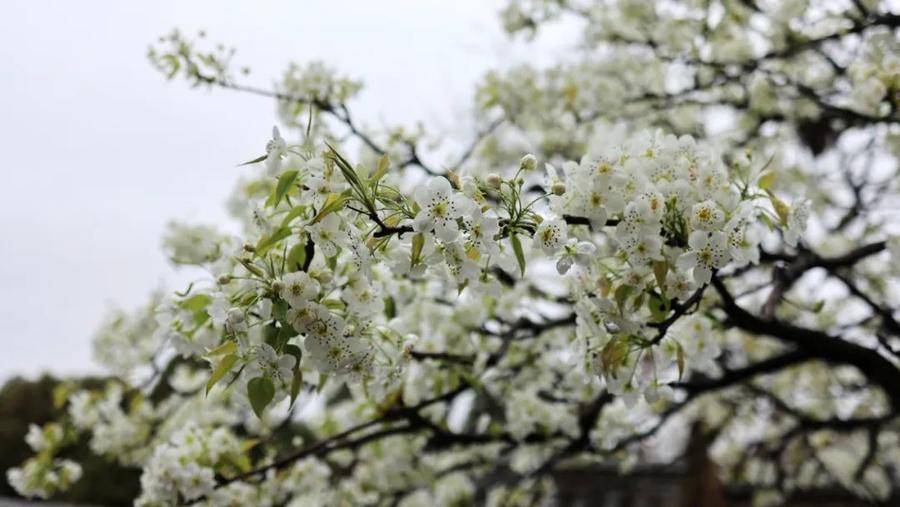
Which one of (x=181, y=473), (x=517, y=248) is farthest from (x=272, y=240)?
(x=181, y=473)

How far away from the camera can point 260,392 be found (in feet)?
3.13

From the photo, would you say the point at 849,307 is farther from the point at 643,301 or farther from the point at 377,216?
the point at 377,216

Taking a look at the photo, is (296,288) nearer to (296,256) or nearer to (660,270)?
(296,256)

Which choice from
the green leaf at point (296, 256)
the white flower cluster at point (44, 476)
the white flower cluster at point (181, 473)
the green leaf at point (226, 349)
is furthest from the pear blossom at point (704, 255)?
the white flower cluster at point (44, 476)

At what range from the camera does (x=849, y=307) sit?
16.1 ft

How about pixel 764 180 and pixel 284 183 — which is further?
pixel 764 180

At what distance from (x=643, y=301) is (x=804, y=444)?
13.1ft

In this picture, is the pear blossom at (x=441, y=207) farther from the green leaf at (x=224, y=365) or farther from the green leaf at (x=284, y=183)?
the green leaf at (x=224, y=365)

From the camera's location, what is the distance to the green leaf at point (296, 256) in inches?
38.3

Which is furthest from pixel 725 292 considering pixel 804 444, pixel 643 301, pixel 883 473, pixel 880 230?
pixel 883 473

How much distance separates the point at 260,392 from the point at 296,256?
198 millimetres

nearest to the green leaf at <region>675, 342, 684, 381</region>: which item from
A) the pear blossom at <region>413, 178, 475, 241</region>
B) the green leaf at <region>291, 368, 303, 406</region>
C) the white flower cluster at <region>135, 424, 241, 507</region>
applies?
the pear blossom at <region>413, 178, 475, 241</region>

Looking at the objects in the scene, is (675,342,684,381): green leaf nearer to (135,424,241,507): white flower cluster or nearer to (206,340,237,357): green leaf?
(206,340,237,357): green leaf

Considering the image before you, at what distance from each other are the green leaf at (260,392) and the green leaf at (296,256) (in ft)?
0.54
